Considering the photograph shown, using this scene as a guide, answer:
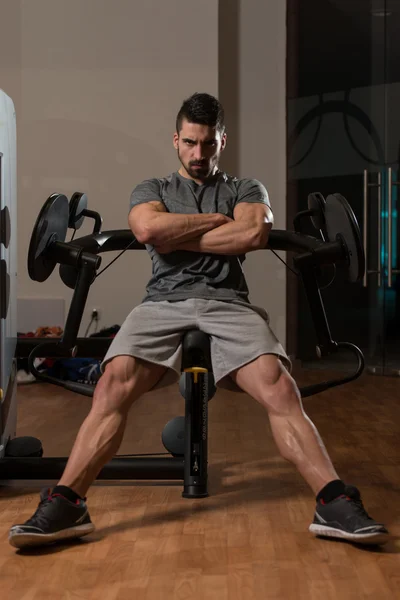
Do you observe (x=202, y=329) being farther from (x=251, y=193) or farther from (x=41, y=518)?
(x=41, y=518)

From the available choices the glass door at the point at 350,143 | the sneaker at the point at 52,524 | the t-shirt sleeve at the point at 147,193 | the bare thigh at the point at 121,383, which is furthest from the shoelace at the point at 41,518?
the glass door at the point at 350,143

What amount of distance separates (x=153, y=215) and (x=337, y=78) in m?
4.50

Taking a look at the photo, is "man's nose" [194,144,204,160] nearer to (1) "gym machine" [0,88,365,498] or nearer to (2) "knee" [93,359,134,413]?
(1) "gym machine" [0,88,365,498]

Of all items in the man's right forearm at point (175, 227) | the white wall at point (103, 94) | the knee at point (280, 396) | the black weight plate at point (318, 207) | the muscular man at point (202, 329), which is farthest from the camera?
the white wall at point (103, 94)

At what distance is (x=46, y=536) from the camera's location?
1.99m

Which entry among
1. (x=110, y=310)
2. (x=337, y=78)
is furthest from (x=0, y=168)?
(x=337, y=78)

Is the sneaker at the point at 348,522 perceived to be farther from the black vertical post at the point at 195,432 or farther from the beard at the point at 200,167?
the beard at the point at 200,167

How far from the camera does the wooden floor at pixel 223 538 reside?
1.77 meters

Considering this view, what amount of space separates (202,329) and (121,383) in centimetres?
27

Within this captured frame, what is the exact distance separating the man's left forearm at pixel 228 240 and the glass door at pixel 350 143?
3920mm

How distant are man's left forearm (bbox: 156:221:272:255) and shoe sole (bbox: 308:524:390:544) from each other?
717 mm

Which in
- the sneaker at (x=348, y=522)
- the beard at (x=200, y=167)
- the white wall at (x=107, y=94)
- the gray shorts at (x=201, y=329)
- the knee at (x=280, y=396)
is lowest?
the sneaker at (x=348, y=522)

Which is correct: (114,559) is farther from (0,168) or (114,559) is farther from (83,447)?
(0,168)

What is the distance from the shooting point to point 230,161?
6637 millimetres
